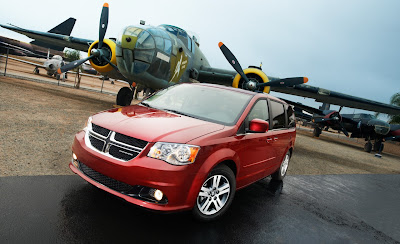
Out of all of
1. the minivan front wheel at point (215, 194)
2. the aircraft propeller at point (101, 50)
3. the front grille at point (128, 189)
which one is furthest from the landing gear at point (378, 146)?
the front grille at point (128, 189)

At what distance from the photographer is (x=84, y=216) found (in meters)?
2.77

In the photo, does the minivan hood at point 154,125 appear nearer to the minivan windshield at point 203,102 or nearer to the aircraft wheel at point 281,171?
the minivan windshield at point 203,102

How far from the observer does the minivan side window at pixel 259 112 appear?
3713mm

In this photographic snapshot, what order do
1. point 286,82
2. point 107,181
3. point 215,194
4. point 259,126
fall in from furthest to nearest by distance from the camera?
point 286,82 → point 259,126 → point 215,194 → point 107,181

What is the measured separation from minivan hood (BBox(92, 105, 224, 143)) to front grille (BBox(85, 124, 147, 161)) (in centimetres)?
6

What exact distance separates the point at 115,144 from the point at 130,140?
196mm

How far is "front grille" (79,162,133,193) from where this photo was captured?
2.75 meters

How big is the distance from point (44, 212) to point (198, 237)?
5.59 feet

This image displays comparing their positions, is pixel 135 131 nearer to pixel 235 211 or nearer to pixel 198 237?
pixel 198 237

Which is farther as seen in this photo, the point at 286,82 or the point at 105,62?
the point at 105,62

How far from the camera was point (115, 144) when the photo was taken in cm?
281

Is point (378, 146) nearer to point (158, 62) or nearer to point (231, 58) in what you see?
point (231, 58)

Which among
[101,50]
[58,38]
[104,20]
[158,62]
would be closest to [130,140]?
[158,62]

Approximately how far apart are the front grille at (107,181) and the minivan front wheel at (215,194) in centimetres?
84
